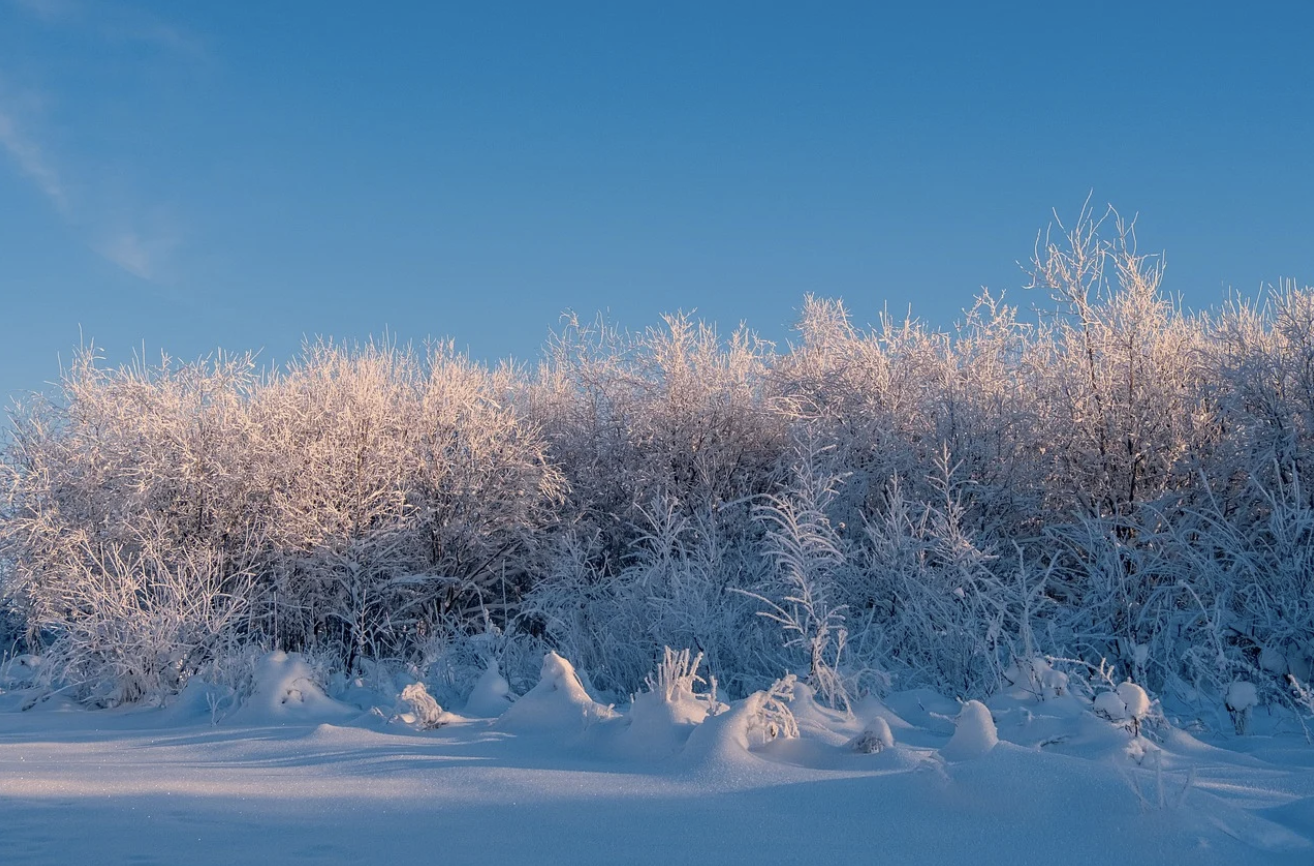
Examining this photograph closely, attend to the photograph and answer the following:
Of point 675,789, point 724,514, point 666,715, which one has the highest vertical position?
point 724,514

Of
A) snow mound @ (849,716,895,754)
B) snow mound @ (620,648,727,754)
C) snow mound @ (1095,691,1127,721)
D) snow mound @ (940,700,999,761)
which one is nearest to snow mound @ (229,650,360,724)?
snow mound @ (620,648,727,754)

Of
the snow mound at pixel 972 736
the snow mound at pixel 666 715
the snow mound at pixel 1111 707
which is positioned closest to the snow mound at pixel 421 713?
the snow mound at pixel 666 715

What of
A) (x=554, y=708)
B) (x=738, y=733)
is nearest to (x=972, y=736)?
(x=738, y=733)

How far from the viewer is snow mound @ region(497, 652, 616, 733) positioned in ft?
18.7

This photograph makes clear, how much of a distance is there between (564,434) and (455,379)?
214 cm

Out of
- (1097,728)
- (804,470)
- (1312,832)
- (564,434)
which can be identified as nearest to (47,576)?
(564,434)

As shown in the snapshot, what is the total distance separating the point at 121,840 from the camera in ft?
11.4

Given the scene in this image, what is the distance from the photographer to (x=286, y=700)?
7004mm

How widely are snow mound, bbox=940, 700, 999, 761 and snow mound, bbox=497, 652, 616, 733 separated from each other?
2.03 metres

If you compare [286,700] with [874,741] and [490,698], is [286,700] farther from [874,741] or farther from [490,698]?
[874,741]

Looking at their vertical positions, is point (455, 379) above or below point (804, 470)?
above

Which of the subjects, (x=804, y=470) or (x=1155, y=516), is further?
(x=804, y=470)

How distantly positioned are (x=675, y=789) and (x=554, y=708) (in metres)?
1.90

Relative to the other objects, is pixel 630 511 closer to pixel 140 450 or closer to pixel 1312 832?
pixel 140 450
